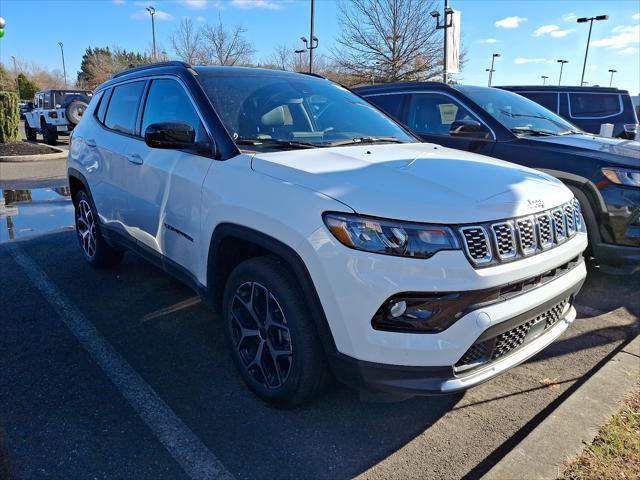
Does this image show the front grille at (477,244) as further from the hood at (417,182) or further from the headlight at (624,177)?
the headlight at (624,177)

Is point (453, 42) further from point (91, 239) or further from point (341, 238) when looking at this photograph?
point (341, 238)

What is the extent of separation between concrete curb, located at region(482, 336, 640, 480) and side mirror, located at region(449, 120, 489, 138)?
2.56 m

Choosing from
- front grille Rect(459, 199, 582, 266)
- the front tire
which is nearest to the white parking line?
the front tire

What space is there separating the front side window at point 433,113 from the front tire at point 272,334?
3.68 m

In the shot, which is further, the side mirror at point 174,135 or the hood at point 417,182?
the side mirror at point 174,135

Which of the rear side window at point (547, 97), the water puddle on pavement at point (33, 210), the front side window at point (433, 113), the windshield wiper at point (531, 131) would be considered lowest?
the water puddle on pavement at point (33, 210)

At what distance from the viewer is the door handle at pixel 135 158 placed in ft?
12.2

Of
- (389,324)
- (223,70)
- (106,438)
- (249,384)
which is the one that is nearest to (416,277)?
(389,324)

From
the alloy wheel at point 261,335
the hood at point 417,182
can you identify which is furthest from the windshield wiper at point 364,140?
the alloy wheel at point 261,335

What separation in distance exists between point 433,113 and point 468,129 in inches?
35.6

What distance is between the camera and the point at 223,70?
3648mm

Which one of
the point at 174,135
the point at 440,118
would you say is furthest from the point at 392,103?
the point at 174,135

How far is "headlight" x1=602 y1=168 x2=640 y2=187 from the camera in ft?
14.2

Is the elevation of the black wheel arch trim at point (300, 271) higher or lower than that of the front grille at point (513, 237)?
lower
